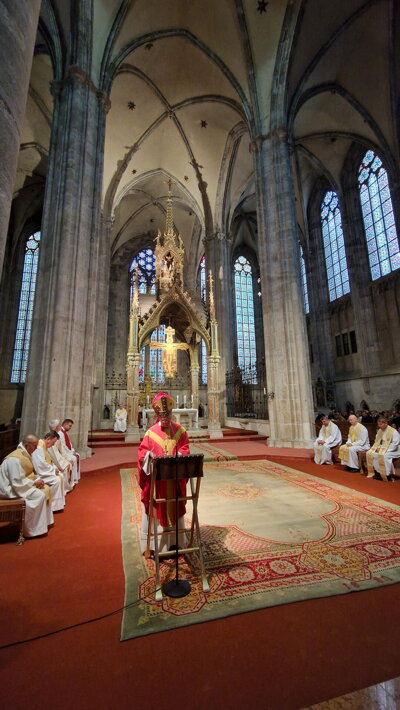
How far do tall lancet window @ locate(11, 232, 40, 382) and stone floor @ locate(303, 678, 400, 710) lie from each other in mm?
18400

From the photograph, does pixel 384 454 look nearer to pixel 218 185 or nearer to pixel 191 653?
pixel 191 653

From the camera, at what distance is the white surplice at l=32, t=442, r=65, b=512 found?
3928 millimetres

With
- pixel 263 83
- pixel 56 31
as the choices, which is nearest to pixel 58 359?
pixel 56 31

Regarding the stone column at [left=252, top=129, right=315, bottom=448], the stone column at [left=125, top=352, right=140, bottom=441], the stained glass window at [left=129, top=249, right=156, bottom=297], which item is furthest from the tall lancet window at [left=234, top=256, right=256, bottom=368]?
the stone column at [left=125, top=352, right=140, bottom=441]

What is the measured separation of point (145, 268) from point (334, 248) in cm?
1323

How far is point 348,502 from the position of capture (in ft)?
14.1

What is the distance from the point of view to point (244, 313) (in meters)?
23.8

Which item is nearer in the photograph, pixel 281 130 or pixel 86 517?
pixel 86 517

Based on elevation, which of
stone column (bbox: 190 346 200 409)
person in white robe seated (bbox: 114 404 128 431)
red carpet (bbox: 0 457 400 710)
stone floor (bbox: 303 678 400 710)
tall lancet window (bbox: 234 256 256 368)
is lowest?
red carpet (bbox: 0 457 400 710)

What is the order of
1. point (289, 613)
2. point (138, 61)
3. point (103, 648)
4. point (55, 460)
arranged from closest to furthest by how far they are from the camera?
point (103, 648)
point (289, 613)
point (55, 460)
point (138, 61)

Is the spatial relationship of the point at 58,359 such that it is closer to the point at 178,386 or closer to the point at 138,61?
the point at 178,386

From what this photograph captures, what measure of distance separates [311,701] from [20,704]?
1.33 m

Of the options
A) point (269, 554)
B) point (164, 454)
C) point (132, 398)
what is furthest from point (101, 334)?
point (269, 554)

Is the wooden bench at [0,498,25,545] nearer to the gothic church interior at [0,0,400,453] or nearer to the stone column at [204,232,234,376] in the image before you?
the gothic church interior at [0,0,400,453]
